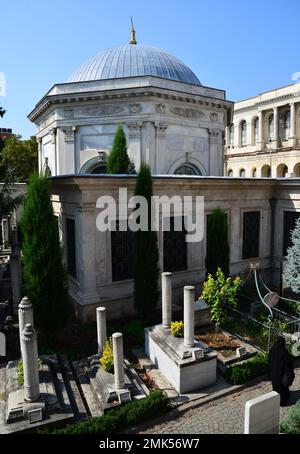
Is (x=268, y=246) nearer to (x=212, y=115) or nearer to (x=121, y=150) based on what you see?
(x=121, y=150)

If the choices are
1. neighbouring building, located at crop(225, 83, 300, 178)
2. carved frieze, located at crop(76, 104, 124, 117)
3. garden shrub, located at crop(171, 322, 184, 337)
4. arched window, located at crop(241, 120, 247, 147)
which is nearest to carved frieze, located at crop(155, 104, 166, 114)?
carved frieze, located at crop(76, 104, 124, 117)

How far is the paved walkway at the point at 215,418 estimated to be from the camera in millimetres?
7258

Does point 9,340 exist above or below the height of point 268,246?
below

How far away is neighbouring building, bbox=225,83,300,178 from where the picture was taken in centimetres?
4144

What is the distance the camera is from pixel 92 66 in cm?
2398

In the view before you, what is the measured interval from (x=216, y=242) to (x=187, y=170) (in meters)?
10.1

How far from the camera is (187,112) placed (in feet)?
68.6

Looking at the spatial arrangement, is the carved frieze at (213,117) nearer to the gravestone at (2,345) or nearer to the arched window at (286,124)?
the gravestone at (2,345)

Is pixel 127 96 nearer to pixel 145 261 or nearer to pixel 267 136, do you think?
pixel 145 261

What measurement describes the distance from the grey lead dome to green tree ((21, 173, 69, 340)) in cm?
1511

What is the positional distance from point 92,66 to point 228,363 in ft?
73.0

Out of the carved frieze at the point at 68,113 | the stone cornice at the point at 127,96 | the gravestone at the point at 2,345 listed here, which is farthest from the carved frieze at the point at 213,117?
the gravestone at the point at 2,345

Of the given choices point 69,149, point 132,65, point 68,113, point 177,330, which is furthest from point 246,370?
point 132,65

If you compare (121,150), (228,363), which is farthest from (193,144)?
(228,363)
